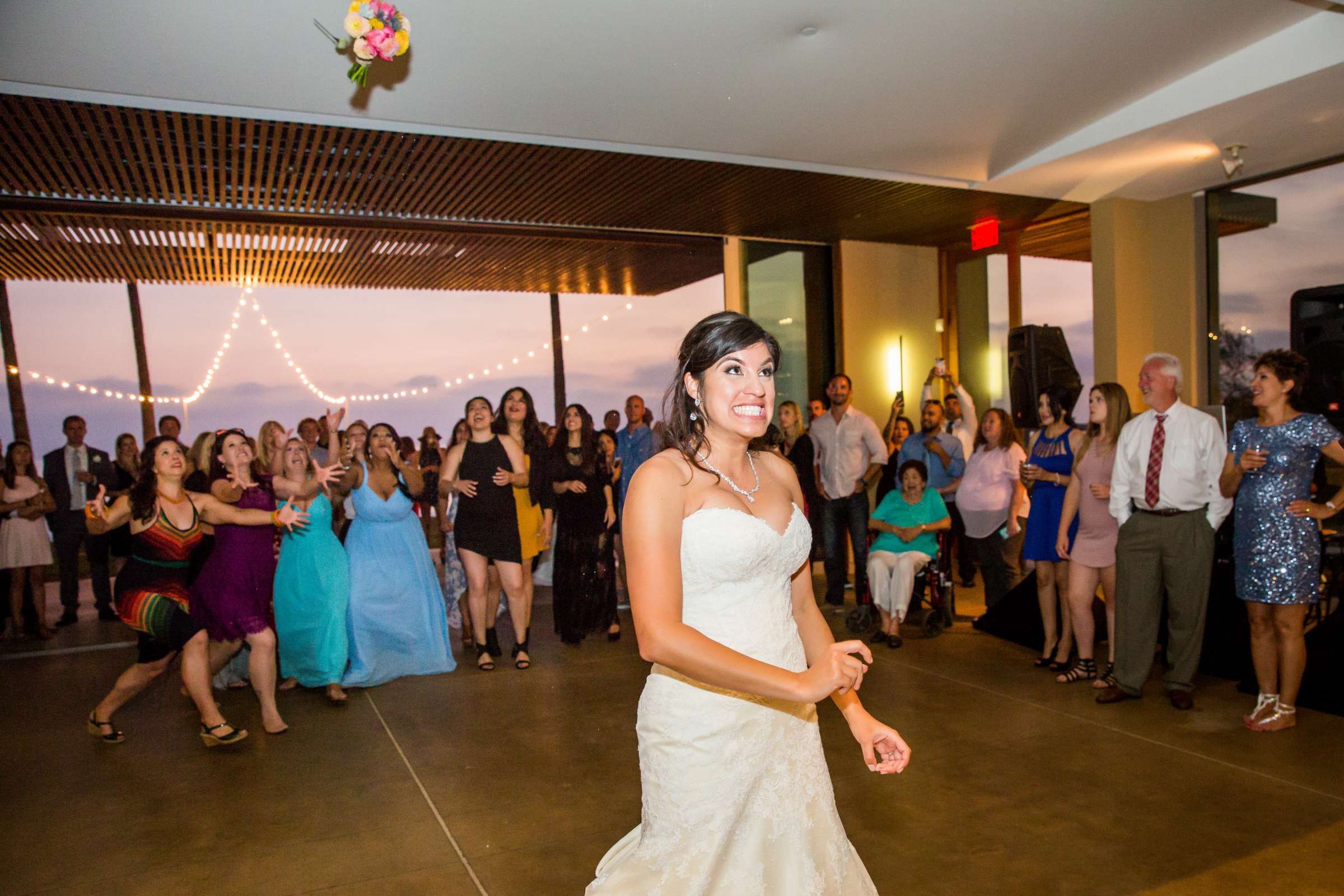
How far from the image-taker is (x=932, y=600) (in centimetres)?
610

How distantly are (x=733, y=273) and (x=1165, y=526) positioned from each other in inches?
231

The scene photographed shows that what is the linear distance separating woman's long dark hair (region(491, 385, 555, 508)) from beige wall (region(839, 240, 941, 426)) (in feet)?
15.2

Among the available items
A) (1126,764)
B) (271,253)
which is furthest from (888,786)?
(271,253)

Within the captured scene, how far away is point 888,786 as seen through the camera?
11.5 feet

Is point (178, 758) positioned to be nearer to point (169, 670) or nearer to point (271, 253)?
point (169, 670)

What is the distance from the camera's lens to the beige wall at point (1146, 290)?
7914mm

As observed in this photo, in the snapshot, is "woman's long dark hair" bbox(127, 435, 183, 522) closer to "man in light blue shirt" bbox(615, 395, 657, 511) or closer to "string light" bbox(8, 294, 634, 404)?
"man in light blue shirt" bbox(615, 395, 657, 511)

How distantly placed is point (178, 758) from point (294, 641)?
1.01 m

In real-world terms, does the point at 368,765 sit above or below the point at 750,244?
below

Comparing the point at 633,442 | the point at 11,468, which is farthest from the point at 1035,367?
the point at 11,468

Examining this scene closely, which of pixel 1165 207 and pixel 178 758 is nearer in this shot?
pixel 178 758

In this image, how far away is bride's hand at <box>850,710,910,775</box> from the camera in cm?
158

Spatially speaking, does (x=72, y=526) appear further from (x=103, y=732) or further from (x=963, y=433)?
(x=963, y=433)

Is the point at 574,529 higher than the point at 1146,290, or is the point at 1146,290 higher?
the point at 1146,290
